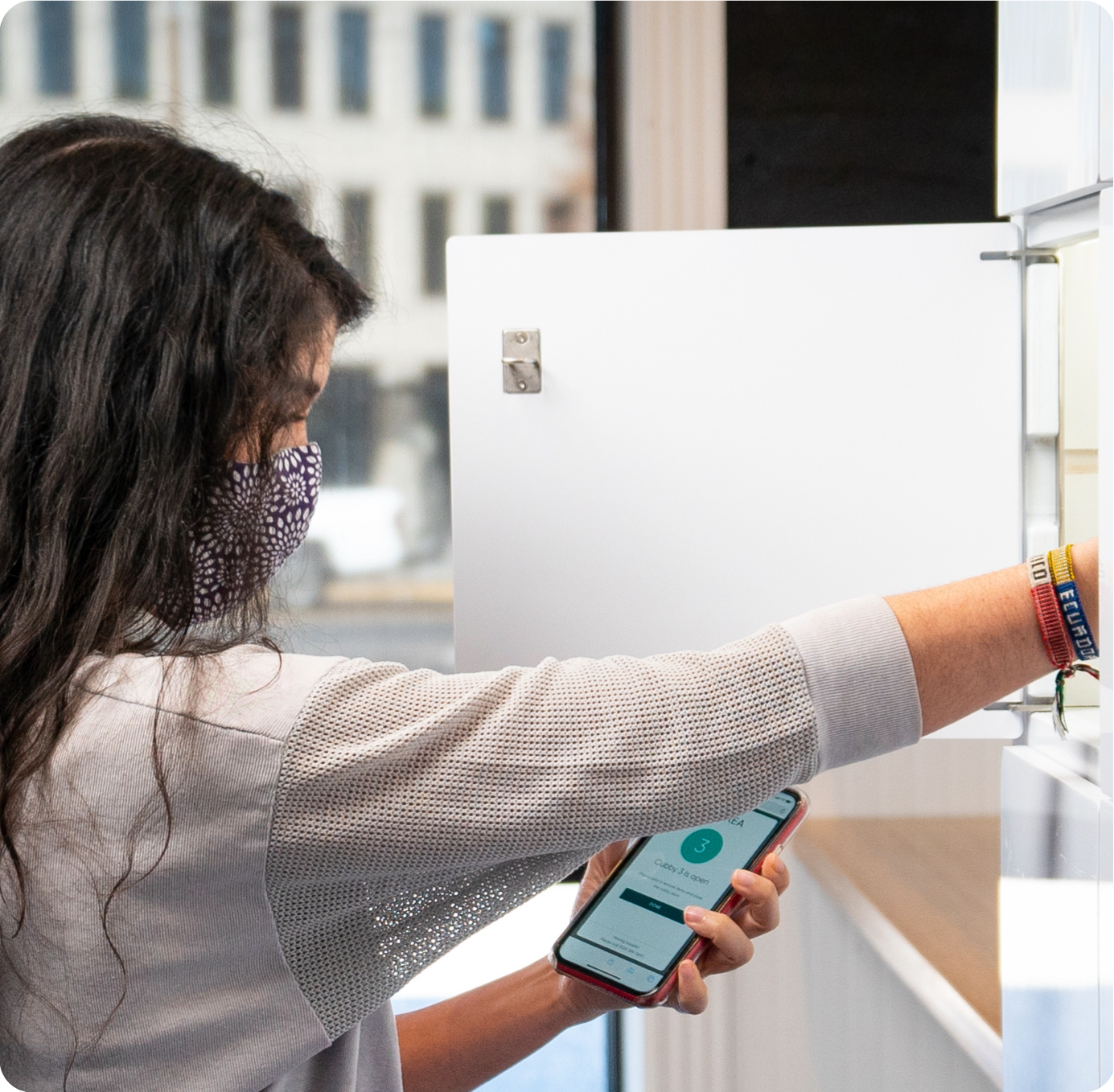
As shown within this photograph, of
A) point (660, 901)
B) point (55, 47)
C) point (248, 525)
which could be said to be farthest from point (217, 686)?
point (55, 47)

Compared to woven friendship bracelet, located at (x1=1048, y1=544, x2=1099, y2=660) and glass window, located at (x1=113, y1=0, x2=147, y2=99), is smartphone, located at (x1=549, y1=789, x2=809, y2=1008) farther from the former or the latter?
glass window, located at (x1=113, y1=0, x2=147, y2=99)

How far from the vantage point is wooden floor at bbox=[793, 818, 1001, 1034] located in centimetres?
110

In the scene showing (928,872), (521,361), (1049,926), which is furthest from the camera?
(928,872)

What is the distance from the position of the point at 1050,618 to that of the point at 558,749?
10.2 inches

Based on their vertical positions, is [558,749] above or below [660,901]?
above

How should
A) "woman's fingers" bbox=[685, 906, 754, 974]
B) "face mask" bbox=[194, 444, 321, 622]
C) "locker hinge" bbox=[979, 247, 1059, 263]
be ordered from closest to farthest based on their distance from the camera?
"face mask" bbox=[194, 444, 321, 622] < "woman's fingers" bbox=[685, 906, 754, 974] < "locker hinge" bbox=[979, 247, 1059, 263]

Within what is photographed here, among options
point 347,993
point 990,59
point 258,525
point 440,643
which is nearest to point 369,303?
point 258,525

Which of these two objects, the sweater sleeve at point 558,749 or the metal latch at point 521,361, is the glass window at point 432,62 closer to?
the metal latch at point 521,361

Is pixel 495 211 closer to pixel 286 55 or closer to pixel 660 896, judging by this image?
pixel 286 55

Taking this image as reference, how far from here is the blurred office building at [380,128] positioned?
197 centimetres

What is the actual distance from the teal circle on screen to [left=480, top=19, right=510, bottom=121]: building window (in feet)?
5.10

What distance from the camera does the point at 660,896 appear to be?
0.80 meters

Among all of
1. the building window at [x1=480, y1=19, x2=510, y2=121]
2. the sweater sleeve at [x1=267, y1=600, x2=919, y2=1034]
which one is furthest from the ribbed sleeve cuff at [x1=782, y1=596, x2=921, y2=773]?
the building window at [x1=480, y1=19, x2=510, y2=121]

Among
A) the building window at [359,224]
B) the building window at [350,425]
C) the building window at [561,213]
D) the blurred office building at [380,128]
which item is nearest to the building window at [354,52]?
the blurred office building at [380,128]
